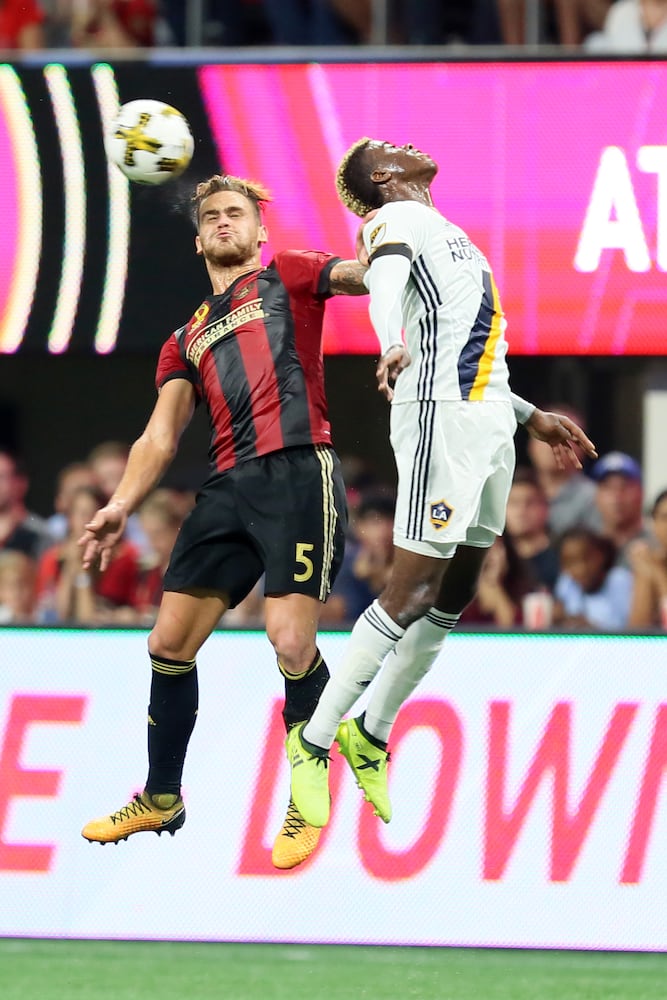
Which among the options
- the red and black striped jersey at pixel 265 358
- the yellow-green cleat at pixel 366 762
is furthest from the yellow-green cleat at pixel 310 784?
Answer: the red and black striped jersey at pixel 265 358

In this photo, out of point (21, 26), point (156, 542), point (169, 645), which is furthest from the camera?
point (21, 26)

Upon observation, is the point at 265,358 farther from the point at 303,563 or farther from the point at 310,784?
the point at 310,784

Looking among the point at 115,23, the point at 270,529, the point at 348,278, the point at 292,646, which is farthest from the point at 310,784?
the point at 115,23

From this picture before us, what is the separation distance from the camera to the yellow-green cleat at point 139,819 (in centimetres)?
589

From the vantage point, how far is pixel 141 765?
25.0 feet

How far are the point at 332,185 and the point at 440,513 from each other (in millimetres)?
3414

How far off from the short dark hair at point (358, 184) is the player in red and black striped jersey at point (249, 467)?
0.60ft

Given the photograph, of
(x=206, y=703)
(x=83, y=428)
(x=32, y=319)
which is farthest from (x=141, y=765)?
(x=83, y=428)

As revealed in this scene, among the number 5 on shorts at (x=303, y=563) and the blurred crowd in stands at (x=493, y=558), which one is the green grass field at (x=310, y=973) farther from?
the number 5 on shorts at (x=303, y=563)

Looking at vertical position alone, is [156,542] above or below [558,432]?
below

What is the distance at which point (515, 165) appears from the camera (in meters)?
8.34

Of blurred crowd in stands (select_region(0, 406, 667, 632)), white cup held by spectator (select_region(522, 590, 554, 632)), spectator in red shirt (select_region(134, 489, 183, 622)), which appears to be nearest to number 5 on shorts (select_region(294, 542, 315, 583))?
blurred crowd in stands (select_region(0, 406, 667, 632))

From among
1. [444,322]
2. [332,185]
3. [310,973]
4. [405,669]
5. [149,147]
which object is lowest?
→ [310,973]

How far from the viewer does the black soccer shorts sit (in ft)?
18.4
